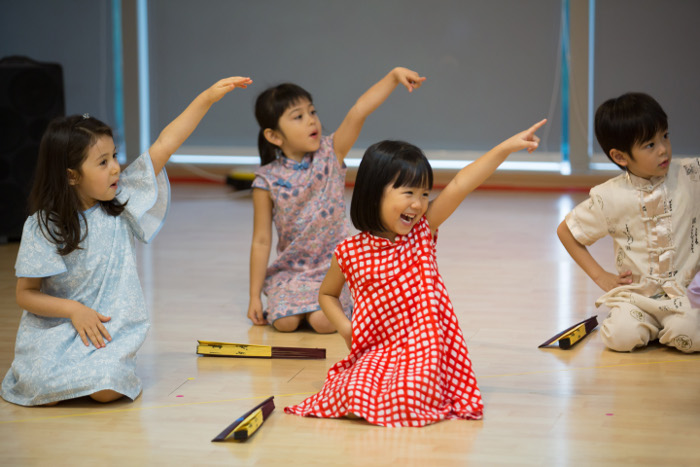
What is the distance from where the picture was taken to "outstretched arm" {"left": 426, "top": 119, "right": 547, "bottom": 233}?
71.4 inches

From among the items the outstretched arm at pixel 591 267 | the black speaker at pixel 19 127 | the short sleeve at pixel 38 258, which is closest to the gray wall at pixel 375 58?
the black speaker at pixel 19 127

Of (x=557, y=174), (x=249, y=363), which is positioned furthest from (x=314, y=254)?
(x=557, y=174)

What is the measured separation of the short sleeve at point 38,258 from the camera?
77.7 inches

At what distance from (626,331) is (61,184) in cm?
136

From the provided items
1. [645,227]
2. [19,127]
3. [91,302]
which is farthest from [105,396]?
[19,127]

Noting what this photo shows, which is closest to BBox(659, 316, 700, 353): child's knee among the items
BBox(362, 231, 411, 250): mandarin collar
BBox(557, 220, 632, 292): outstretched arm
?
BBox(557, 220, 632, 292): outstretched arm

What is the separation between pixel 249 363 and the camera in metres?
2.25

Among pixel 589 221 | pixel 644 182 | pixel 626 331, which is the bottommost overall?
pixel 626 331

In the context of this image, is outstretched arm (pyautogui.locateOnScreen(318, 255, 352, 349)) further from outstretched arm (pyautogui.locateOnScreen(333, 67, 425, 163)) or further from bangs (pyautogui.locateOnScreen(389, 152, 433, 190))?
outstretched arm (pyautogui.locateOnScreen(333, 67, 425, 163))

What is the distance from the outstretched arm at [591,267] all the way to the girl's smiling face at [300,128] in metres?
0.74

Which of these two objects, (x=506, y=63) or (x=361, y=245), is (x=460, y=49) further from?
(x=361, y=245)

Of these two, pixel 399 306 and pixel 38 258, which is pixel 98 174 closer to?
pixel 38 258

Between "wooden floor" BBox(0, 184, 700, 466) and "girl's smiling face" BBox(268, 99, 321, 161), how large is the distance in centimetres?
53

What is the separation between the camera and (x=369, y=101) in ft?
8.02
